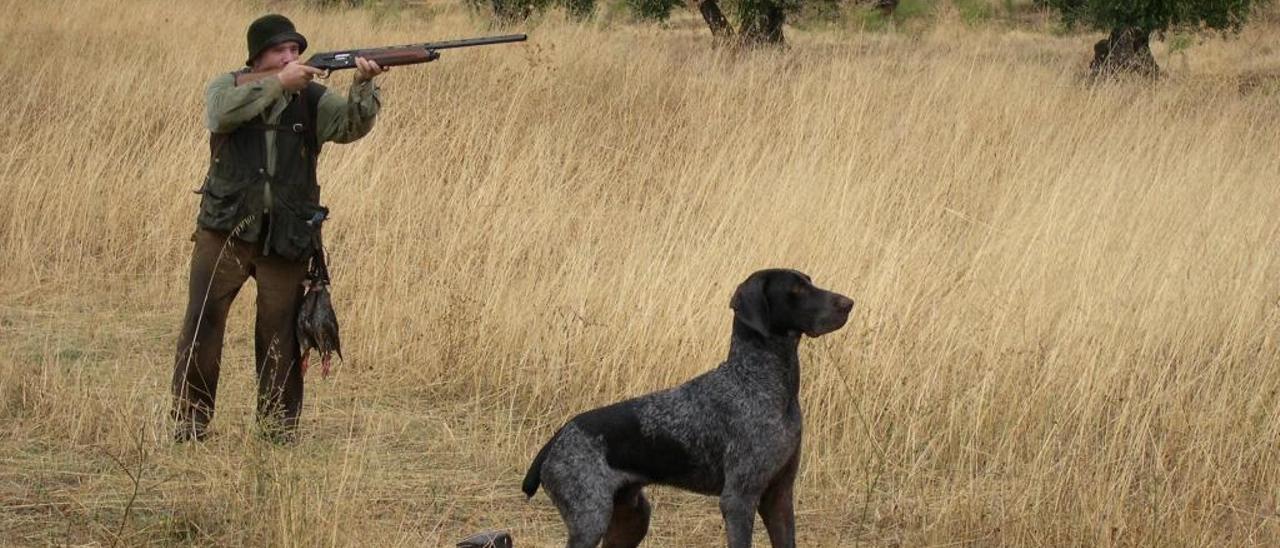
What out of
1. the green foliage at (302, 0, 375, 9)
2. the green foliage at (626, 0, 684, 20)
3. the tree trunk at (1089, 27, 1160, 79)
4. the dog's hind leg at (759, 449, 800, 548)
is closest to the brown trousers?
the dog's hind leg at (759, 449, 800, 548)

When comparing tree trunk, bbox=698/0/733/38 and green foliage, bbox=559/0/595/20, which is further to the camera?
tree trunk, bbox=698/0/733/38

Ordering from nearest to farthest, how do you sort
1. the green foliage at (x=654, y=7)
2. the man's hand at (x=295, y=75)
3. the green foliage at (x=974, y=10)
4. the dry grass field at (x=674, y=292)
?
1. the dry grass field at (x=674, y=292)
2. the man's hand at (x=295, y=75)
3. the green foliage at (x=654, y=7)
4. the green foliage at (x=974, y=10)

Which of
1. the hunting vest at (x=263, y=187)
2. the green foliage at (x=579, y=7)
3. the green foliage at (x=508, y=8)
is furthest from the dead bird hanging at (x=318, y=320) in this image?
the green foliage at (x=579, y=7)

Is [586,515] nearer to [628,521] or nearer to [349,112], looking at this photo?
[628,521]

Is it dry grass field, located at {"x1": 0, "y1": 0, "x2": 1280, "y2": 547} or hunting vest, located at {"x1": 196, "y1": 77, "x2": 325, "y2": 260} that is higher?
hunting vest, located at {"x1": 196, "y1": 77, "x2": 325, "y2": 260}

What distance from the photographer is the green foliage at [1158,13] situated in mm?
17969

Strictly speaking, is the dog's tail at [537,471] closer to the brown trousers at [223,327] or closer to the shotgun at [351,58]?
the brown trousers at [223,327]

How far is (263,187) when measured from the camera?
5.89 metres

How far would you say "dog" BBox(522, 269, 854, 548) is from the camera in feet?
14.4

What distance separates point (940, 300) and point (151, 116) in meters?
6.25

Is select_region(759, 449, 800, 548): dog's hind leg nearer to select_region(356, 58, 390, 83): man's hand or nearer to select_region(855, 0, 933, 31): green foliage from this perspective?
select_region(356, 58, 390, 83): man's hand

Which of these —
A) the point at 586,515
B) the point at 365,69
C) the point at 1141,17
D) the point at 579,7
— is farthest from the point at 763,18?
the point at 586,515

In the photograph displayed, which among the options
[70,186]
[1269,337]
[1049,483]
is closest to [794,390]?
[1049,483]

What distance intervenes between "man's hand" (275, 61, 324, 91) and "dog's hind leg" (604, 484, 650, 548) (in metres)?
2.04
